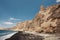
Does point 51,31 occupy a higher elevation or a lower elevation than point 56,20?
lower

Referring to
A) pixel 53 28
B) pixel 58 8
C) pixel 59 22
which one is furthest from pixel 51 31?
pixel 58 8

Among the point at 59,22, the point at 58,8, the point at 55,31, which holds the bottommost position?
the point at 55,31

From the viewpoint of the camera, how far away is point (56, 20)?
44750mm

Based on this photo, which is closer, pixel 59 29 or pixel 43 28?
pixel 59 29

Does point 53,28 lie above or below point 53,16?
below

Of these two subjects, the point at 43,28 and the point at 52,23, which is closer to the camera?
the point at 52,23

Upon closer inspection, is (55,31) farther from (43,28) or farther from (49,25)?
(43,28)

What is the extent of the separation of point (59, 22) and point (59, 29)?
264 centimetres

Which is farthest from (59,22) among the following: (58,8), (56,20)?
(58,8)

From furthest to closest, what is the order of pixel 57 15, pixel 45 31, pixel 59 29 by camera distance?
pixel 45 31 → pixel 57 15 → pixel 59 29

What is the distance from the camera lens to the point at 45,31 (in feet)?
159

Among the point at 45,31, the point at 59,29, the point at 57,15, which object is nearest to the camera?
the point at 59,29

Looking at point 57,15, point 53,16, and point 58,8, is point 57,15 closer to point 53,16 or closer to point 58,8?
point 53,16

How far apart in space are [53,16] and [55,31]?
684 cm
